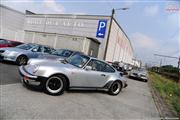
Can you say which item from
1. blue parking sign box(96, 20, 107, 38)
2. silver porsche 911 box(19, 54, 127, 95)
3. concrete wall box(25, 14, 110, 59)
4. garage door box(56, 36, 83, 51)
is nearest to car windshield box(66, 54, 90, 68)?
silver porsche 911 box(19, 54, 127, 95)

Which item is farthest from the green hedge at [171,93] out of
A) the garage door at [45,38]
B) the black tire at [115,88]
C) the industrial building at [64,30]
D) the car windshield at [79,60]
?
the garage door at [45,38]

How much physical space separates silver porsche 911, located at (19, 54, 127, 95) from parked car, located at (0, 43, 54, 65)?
4177mm

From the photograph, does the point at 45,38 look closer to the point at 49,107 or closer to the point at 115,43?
the point at 115,43

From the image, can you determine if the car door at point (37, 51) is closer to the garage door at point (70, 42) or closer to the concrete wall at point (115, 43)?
the garage door at point (70, 42)

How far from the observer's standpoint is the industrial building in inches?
1152

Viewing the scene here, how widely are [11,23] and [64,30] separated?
11.8 m

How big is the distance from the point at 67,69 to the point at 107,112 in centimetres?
190

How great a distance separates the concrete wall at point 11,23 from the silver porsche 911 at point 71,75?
31195mm

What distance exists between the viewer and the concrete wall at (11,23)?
36.9 metres

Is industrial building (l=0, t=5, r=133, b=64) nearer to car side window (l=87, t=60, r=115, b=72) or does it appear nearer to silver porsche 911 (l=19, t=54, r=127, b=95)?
car side window (l=87, t=60, r=115, b=72)

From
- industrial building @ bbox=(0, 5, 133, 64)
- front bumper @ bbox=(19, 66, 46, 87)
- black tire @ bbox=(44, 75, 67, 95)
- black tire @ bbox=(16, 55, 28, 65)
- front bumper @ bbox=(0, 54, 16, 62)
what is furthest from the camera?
industrial building @ bbox=(0, 5, 133, 64)

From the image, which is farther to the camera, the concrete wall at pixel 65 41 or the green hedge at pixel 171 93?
the concrete wall at pixel 65 41

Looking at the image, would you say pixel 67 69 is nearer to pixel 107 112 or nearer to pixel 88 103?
pixel 88 103

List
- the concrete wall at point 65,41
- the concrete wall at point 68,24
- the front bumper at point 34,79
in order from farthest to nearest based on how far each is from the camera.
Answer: the concrete wall at point 68,24 → the concrete wall at point 65,41 → the front bumper at point 34,79
